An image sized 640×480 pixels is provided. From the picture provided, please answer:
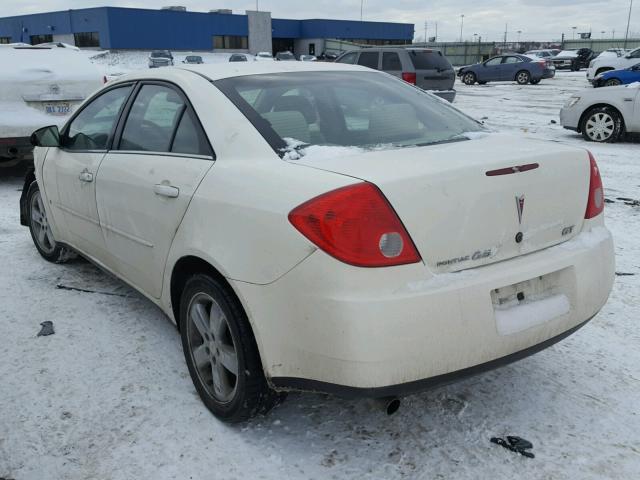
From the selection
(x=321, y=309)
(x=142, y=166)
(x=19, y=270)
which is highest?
(x=142, y=166)

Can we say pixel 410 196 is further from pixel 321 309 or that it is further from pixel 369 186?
pixel 321 309

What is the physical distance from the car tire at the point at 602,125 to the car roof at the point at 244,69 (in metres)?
8.21

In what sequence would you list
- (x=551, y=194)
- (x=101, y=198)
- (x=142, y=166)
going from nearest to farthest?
(x=551, y=194) < (x=142, y=166) < (x=101, y=198)

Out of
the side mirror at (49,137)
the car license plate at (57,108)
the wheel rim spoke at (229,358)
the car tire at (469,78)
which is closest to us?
the wheel rim spoke at (229,358)

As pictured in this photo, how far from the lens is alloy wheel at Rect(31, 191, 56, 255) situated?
4719mm

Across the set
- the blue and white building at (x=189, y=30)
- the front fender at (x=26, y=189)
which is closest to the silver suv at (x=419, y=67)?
the front fender at (x=26, y=189)

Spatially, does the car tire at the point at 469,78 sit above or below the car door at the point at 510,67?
below

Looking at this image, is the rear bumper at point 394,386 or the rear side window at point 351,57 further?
the rear side window at point 351,57

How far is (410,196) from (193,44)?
210 ft

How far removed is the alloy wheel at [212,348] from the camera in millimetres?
2564

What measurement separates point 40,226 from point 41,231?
0.05m

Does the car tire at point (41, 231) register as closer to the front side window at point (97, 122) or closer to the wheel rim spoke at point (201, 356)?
the front side window at point (97, 122)

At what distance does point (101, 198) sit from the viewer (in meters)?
3.44

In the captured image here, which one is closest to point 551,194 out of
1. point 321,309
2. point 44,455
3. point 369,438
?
point 321,309
